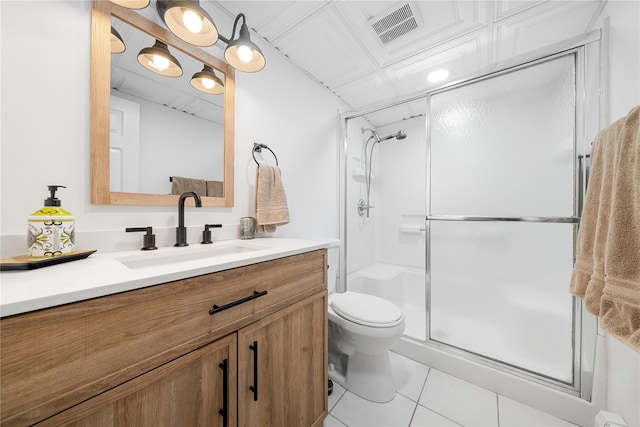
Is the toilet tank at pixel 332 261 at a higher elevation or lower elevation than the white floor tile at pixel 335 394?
higher

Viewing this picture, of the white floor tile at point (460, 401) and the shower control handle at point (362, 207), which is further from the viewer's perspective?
the shower control handle at point (362, 207)

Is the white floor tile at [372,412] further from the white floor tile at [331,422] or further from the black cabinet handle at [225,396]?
the black cabinet handle at [225,396]

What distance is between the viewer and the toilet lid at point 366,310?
1.20m

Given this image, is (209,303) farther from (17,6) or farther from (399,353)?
(399,353)

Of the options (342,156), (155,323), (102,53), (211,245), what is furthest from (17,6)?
(342,156)

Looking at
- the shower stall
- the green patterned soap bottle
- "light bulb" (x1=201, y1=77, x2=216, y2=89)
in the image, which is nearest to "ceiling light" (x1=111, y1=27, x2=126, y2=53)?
"light bulb" (x1=201, y1=77, x2=216, y2=89)

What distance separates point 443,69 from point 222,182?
186cm

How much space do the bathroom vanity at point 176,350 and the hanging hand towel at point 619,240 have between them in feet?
3.06

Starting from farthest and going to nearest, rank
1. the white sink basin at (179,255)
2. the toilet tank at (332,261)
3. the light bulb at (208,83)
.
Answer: the toilet tank at (332,261) → the light bulb at (208,83) → the white sink basin at (179,255)

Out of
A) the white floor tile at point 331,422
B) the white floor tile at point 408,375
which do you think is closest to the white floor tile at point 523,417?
the white floor tile at point 408,375

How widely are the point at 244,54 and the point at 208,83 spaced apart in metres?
0.24

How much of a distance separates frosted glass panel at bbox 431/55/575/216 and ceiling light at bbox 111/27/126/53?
5.78 feet

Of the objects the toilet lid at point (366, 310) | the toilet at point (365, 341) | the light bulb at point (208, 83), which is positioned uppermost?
the light bulb at point (208, 83)

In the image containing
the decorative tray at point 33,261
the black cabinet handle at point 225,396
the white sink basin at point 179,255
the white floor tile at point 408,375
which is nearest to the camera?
the decorative tray at point 33,261
